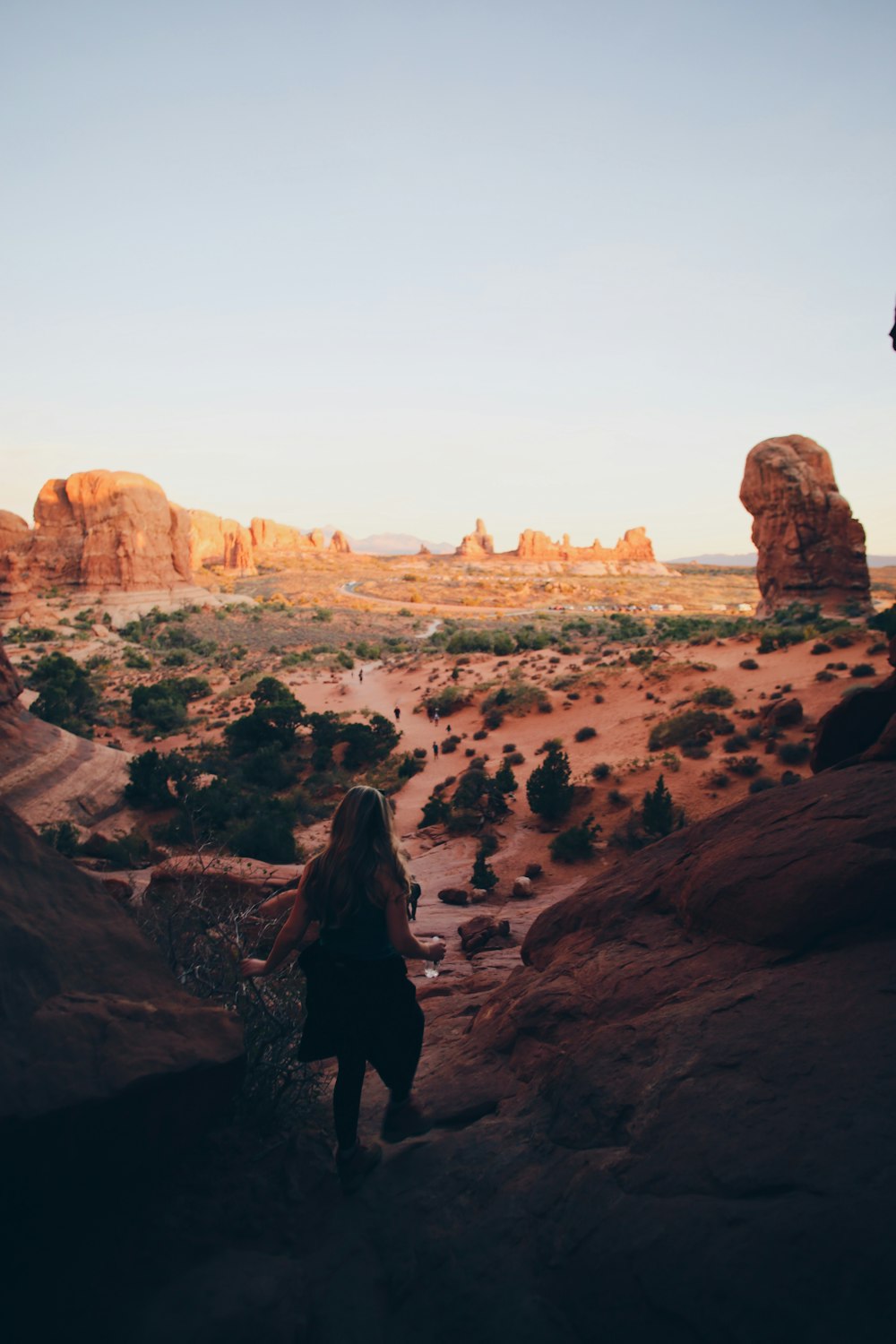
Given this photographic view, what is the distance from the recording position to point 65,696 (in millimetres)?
28797

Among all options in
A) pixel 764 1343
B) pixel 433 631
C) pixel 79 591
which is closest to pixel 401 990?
pixel 764 1343

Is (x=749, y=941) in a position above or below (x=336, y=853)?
below

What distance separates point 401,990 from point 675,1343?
1.70 m

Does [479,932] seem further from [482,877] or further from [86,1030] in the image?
[86,1030]

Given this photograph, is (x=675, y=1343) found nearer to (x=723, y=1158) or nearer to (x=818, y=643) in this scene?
(x=723, y=1158)

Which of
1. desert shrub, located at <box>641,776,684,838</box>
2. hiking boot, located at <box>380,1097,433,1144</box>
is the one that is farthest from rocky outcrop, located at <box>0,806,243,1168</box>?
desert shrub, located at <box>641,776,684,838</box>

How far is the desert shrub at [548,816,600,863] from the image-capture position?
44.3 ft

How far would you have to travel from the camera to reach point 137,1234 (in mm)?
2455

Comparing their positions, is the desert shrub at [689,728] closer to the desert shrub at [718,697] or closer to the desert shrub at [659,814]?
the desert shrub at [718,697]

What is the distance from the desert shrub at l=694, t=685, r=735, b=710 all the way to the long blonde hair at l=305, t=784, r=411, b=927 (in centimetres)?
1905

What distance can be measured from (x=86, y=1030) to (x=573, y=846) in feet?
38.7

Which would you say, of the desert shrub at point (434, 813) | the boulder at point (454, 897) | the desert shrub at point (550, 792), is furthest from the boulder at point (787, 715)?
the boulder at point (454, 897)

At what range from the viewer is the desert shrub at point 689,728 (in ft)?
60.3

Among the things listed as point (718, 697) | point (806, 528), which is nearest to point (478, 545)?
point (806, 528)
